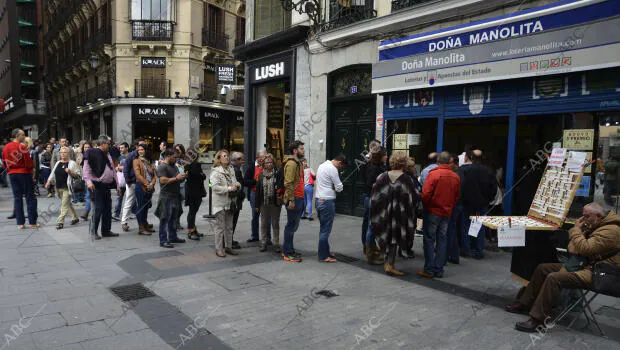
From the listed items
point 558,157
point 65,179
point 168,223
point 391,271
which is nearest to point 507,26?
point 558,157

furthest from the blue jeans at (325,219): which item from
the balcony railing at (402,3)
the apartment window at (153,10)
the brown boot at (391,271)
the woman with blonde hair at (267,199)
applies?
the apartment window at (153,10)

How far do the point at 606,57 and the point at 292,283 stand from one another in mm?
5786

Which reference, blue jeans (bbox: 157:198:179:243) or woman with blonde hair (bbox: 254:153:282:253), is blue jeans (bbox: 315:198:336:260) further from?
blue jeans (bbox: 157:198:179:243)

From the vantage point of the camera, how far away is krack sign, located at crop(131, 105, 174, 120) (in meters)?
28.7

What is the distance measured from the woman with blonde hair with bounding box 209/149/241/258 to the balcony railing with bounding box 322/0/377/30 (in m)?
5.91

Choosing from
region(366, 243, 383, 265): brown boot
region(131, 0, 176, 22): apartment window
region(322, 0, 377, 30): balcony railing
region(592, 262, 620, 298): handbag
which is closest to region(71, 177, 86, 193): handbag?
region(366, 243, 383, 265): brown boot

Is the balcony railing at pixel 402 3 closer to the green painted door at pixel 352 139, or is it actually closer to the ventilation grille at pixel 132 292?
the green painted door at pixel 352 139

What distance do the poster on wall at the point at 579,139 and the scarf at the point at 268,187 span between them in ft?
16.6

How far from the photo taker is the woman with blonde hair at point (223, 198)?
7.18m

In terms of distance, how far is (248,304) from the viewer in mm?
5137

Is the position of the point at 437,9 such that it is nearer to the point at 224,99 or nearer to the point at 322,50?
the point at 322,50

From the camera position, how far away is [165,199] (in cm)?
788

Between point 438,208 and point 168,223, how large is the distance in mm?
4851

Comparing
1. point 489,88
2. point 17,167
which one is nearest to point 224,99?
point 17,167
